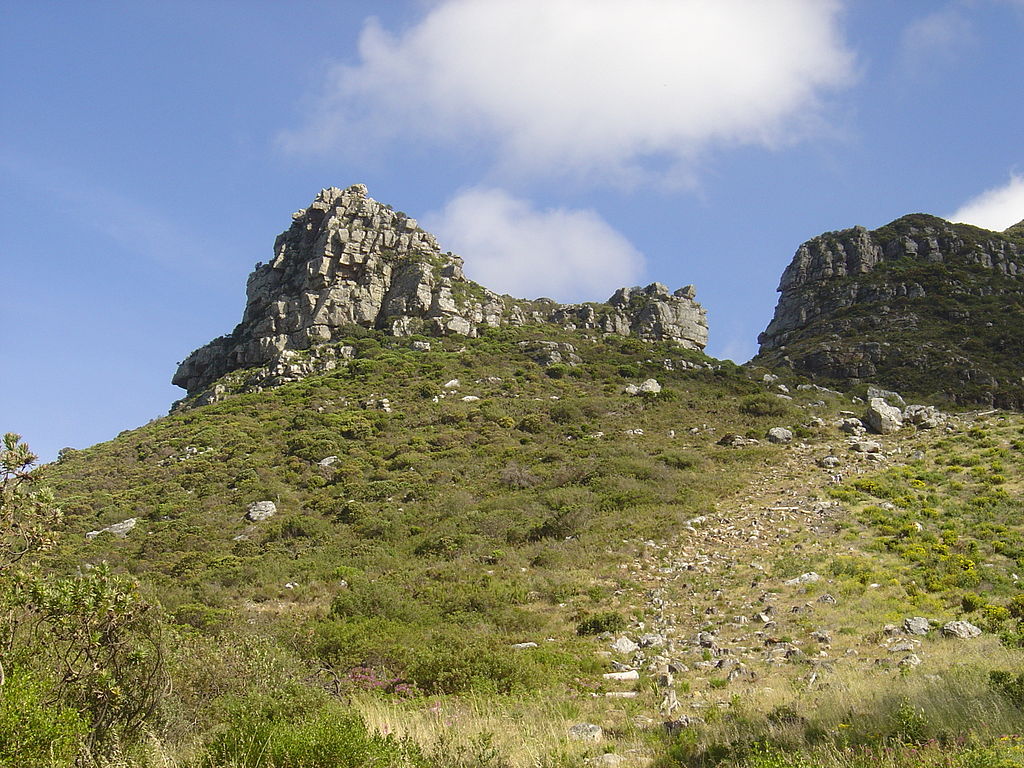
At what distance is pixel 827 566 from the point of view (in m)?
16.4

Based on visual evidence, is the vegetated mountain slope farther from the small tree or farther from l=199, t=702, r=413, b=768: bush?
the small tree

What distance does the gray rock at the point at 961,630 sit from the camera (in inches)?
451

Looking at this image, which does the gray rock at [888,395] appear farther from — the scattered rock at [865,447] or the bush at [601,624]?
the bush at [601,624]

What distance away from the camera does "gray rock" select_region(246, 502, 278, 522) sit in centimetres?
2516

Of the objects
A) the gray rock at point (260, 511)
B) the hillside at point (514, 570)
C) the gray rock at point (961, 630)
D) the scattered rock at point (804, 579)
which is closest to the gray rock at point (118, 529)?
the hillside at point (514, 570)

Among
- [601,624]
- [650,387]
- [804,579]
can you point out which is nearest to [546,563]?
[601,624]

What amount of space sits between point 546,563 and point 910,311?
45548mm

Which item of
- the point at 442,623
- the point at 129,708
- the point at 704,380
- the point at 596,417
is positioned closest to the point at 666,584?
the point at 442,623

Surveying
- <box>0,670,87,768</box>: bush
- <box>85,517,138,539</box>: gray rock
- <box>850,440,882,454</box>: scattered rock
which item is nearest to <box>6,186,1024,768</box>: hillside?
<box>0,670,87,768</box>: bush

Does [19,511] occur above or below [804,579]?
above

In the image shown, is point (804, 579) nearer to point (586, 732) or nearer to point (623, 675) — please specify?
point (623, 675)

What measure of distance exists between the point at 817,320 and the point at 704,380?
21.3 meters

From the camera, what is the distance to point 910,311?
5141cm

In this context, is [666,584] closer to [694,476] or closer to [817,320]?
[694,476]
